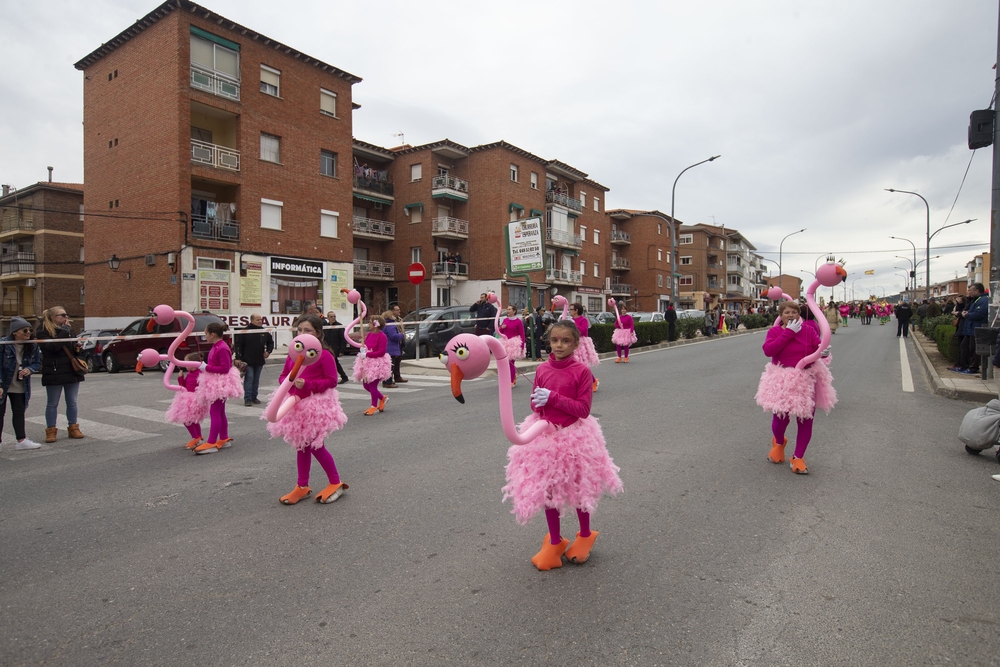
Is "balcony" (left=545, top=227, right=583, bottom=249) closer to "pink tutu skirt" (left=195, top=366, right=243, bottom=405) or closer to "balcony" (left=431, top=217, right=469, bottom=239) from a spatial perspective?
"balcony" (left=431, top=217, right=469, bottom=239)

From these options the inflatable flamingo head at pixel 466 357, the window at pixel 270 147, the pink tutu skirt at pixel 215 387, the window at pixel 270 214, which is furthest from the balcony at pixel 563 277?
the inflatable flamingo head at pixel 466 357

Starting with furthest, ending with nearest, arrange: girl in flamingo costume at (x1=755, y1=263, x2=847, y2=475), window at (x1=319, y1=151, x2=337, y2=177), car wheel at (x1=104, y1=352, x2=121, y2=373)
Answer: window at (x1=319, y1=151, x2=337, y2=177)
car wheel at (x1=104, y1=352, x2=121, y2=373)
girl in flamingo costume at (x1=755, y1=263, x2=847, y2=475)

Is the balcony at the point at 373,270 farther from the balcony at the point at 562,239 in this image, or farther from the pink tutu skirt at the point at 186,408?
the pink tutu skirt at the point at 186,408

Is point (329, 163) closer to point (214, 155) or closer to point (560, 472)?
point (214, 155)

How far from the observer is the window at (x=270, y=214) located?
24.6 meters

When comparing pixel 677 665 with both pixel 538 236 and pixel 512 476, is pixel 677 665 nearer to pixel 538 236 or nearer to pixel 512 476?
pixel 512 476

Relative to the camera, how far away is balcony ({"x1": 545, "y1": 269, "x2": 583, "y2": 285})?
43.9 meters

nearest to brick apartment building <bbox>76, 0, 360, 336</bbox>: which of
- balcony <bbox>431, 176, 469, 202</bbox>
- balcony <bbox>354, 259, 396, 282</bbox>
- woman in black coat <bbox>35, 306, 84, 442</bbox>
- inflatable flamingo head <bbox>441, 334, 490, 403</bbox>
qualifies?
balcony <bbox>354, 259, 396, 282</bbox>

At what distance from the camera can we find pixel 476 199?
38688 millimetres

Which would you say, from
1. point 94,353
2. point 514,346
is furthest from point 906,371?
point 94,353

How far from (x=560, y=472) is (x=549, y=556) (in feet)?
1.90

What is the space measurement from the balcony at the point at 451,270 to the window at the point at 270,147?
13708mm

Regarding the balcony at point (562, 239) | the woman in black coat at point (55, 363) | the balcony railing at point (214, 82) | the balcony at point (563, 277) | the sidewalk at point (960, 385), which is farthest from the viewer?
the balcony at point (562, 239)

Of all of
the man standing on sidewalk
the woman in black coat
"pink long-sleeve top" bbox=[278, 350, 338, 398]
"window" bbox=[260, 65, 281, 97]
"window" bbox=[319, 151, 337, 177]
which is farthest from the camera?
"window" bbox=[319, 151, 337, 177]
